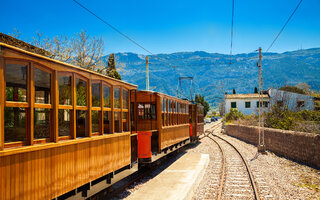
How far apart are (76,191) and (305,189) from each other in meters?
6.32

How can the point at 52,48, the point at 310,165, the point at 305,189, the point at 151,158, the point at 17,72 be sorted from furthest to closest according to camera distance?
the point at 52,48, the point at 310,165, the point at 151,158, the point at 305,189, the point at 17,72

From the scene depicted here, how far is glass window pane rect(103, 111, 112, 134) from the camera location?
20.5 ft

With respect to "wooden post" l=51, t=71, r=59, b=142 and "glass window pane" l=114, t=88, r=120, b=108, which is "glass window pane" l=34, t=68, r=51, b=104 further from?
"glass window pane" l=114, t=88, r=120, b=108

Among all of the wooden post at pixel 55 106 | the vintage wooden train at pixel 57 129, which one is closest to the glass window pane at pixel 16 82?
the vintage wooden train at pixel 57 129

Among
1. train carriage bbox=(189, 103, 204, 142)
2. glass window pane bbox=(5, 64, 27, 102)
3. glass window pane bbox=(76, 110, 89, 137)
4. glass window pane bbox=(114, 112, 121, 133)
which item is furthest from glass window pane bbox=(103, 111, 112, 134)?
train carriage bbox=(189, 103, 204, 142)

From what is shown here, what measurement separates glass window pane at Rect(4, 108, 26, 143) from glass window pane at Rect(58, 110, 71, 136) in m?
0.74

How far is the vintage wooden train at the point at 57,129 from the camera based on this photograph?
11.9 feet

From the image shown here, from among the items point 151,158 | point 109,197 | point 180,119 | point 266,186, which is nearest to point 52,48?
point 180,119

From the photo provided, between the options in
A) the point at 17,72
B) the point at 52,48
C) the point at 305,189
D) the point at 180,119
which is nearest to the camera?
the point at 17,72

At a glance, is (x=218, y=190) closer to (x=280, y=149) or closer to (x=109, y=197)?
(x=109, y=197)

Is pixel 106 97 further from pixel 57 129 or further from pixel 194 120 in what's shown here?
pixel 194 120

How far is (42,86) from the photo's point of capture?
167 inches

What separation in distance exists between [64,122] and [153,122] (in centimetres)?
619

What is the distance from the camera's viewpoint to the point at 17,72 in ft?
12.5
